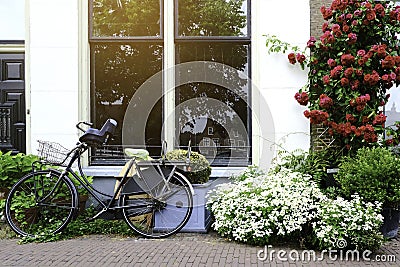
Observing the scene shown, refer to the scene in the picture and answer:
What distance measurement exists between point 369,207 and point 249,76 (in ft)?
8.52

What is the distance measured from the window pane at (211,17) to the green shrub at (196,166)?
173cm

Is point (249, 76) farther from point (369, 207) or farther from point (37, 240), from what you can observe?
point (37, 240)

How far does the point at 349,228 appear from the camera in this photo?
467cm

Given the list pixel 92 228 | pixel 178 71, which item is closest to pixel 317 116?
pixel 178 71

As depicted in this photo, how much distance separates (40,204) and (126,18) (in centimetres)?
290

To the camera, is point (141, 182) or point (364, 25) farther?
point (364, 25)

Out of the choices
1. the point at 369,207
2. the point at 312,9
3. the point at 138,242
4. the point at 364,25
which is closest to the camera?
the point at 369,207

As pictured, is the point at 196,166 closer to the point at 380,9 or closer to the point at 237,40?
the point at 237,40

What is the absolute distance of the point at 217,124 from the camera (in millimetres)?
6652

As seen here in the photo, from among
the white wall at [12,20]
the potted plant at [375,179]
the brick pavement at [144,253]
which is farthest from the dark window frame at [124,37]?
the potted plant at [375,179]

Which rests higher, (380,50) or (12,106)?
(380,50)

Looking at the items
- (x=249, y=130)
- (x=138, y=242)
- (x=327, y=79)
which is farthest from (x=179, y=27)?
(x=138, y=242)

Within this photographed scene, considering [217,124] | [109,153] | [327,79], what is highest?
[327,79]

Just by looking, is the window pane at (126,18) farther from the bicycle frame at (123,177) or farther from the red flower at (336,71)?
the red flower at (336,71)
